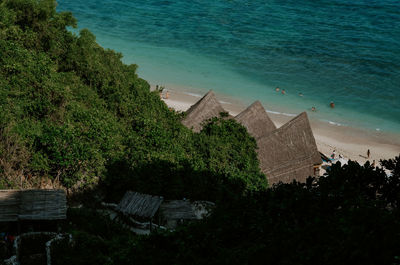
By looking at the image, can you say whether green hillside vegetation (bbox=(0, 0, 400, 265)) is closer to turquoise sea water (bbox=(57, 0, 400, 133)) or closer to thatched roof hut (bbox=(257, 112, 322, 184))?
thatched roof hut (bbox=(257, 112, 322, 184))

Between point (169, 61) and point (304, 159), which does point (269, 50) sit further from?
point (304, 159)

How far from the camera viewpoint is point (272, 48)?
41.8 metres

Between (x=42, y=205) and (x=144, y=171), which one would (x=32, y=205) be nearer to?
(x=42, y=205)

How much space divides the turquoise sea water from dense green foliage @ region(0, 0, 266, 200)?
1514cm

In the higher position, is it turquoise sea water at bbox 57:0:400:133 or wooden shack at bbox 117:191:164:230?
turquoise sea water at bbox 57:0:400:133

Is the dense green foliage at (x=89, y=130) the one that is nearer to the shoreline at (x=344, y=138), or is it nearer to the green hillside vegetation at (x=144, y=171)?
the green hillside vegetation at (x=144, y=171)

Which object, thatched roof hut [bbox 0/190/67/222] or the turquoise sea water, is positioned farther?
the turquoise sea water

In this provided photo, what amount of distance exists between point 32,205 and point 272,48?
34975mm

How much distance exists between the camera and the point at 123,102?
1725 centimetres

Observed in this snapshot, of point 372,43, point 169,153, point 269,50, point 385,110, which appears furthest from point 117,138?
point 372,43

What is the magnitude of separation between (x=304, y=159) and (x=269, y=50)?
24965mm

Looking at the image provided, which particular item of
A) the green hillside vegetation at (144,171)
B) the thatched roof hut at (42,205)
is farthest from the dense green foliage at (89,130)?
the thatched roof hut at (42,205)

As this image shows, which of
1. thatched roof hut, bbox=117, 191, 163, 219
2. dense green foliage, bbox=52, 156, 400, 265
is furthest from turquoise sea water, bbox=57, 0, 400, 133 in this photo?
dense green foliage, bbox=52, 156, 400, 265

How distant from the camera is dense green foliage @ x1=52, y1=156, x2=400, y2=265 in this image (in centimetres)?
602
